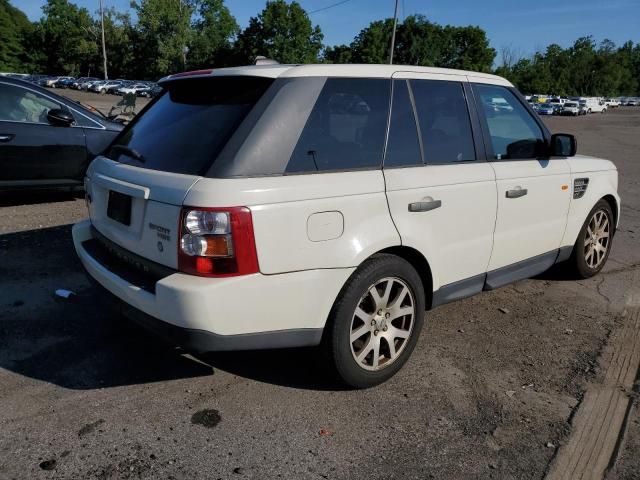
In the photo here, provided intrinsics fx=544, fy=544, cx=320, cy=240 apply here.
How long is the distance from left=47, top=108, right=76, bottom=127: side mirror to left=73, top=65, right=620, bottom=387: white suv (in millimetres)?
3676

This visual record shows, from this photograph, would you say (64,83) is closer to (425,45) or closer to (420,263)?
(425,45)

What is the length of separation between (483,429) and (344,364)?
800mm

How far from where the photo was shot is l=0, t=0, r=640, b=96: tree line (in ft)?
269

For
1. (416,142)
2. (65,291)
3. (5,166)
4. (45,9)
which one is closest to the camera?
(416,142)

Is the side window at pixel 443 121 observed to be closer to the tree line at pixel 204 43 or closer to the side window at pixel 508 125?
the side window at pixel 508 125

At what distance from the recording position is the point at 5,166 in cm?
642

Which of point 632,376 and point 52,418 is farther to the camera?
point 632,376

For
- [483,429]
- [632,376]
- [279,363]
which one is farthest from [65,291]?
[632,376]

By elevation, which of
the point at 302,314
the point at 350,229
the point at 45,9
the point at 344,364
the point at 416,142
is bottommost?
the point at 344,364

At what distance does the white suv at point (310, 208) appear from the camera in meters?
2.56

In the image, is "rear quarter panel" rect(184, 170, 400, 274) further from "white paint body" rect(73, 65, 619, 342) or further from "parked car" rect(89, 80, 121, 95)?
"parked car" rect(89, 80, 121, 95)

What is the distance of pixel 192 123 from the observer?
3.01m

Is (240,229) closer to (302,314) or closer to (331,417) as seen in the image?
(302,314)

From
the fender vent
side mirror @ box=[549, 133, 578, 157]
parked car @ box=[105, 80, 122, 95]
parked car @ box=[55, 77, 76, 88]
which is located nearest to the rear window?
side mirror @ box=[549, 133, 578, 157]
